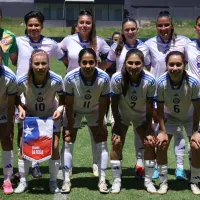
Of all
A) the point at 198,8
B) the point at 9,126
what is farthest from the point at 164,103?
the point at 198,8

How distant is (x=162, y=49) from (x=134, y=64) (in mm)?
830

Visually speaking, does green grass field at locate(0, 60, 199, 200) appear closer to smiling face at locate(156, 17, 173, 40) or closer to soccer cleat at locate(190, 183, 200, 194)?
soccer cleat at locate(190, 183, 200, 194)

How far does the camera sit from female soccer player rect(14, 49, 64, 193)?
4.75m

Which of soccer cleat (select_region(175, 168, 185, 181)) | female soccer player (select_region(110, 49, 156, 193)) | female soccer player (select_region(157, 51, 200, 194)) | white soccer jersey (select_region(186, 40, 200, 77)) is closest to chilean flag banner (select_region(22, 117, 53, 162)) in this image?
female soccer player (select_region(110, 49, 156, 193))

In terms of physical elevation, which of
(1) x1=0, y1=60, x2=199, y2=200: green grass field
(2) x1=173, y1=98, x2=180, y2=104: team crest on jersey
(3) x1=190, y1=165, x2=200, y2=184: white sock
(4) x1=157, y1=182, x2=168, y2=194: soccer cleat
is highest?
(2) x1=173, y1=98, x2=180, y2=104: team crest on jersey

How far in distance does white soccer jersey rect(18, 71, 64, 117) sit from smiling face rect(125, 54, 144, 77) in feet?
2.58

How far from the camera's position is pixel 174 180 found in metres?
5.46

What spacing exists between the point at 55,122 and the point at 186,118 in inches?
62.2

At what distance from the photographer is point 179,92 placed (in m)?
4.94

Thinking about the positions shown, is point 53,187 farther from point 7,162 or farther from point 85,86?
point 85,86

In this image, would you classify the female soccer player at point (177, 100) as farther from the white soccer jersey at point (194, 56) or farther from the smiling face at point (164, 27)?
the smiling face at point (164, 27)

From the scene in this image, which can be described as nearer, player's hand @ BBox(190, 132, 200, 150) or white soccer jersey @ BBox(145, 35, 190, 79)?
player's hand @ BBox(190, 132, 200, 150)

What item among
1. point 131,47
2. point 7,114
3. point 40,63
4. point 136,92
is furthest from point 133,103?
point 7,114

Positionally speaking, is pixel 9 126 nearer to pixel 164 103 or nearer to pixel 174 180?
pixel 164 103
